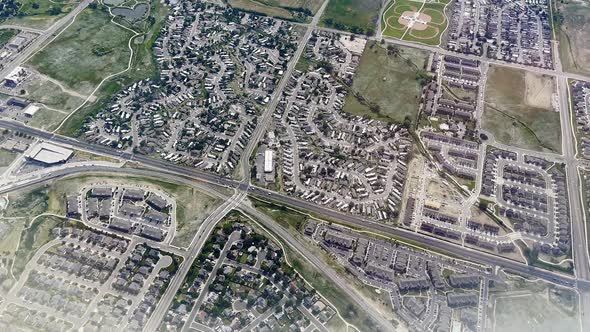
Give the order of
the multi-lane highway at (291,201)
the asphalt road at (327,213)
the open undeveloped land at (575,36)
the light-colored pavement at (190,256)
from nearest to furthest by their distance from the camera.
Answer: the light-colored pavement at (190,256)
the asphalt road at (327,213)
the multi-lane highway at (291,201)
the open undeveloped land at (575,36)

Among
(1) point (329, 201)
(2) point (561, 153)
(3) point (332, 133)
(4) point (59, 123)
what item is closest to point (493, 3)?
(2) point (561, 153)

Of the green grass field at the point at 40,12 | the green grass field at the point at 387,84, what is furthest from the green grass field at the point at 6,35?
the green grass field at the point at 387,84

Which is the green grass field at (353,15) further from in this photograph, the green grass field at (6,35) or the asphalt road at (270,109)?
the green grass field at (6,35)

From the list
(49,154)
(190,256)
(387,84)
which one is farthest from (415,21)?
(49,154)

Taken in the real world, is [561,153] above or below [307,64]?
below

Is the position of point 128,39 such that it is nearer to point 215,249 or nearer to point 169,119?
point 169,119

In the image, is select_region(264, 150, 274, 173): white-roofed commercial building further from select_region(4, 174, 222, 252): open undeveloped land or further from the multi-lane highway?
select_region(4, 174, 222, 252): open undeveloped land

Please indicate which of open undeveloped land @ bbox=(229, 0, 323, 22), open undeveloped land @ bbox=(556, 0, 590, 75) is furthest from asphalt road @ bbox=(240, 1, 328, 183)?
open undeveloped land @ bbox=(556, 0, 590, 75)
